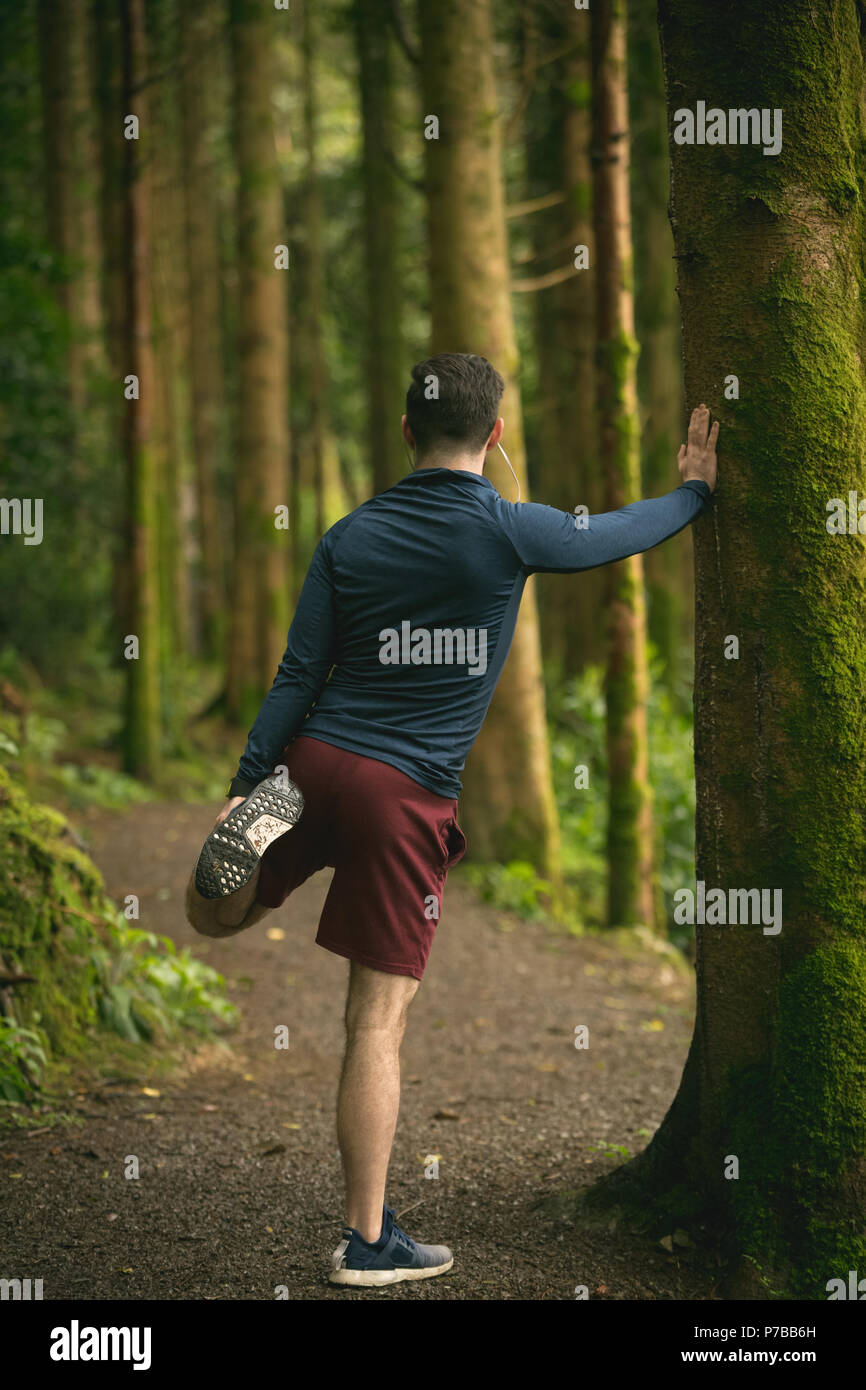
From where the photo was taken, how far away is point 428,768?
3492 mm

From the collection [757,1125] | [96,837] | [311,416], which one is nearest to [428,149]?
[96,837]

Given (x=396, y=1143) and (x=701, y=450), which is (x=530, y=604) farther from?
(x=701, y=450)

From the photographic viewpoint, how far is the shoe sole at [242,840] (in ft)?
11.0

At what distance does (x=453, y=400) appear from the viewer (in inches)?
138

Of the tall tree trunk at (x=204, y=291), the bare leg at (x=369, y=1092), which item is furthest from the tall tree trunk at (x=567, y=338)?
the bare leg at (x=369, y=1092)

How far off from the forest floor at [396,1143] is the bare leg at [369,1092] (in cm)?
27

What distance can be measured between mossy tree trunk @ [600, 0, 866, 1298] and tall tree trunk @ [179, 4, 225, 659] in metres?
18.2

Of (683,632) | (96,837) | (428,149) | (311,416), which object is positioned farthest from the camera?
(311,416)

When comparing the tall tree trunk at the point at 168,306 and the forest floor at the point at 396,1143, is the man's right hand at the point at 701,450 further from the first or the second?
the tall tree trunk at the point at 168,306

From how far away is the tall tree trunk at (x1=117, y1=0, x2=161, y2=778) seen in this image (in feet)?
40.8

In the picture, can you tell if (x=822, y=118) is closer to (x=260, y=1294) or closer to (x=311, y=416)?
(x=260, y=1294)

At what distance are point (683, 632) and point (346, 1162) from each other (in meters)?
14.7

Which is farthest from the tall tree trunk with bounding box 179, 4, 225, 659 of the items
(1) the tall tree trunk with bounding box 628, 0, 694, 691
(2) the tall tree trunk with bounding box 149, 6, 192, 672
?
(1) the tall tree trunk with bounding box 628, 0, 694, 691

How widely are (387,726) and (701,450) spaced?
4.13 ft
